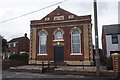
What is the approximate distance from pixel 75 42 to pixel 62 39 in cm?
211

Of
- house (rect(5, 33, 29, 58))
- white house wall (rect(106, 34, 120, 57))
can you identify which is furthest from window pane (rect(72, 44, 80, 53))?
house (rect(5, 33, 29, 58))

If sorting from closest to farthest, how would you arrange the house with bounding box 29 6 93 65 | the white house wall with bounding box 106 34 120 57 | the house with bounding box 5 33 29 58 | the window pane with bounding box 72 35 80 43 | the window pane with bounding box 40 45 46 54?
the house with bounding box 29 6 93 65
the window pane with bounding box 72 35 80 43
the window pane with bounding box 40 45 46 54
the white house wall with bounding box 106 34 120 57
the house with bounding box 5 33 29 58

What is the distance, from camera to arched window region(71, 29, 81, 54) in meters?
18.0

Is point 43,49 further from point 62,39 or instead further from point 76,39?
point 76,39

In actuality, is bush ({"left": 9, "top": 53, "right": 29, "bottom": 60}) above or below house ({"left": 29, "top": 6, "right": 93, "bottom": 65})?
below

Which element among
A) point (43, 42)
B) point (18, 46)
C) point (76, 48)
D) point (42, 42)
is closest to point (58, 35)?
point (43, 42)

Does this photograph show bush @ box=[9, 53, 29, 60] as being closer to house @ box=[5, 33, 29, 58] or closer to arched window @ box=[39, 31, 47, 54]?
arched window @ box=[39, 31, 47, 54]

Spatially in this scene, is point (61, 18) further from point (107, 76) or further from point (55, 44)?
point (107, 76)

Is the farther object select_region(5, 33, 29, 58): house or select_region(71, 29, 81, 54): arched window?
select_region(5, 33, 29, 58): house

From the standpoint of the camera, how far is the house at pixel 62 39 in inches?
693

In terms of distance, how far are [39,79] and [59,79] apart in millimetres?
1656

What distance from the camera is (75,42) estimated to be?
719 inches

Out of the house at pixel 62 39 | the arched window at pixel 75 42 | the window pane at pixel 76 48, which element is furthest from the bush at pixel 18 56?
the window pane at pixel 76 48

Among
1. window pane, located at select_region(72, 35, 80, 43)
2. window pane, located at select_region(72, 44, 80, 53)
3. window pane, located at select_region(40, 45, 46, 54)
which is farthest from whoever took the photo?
window pane, located at select_region(40, 45, 46, 54)
